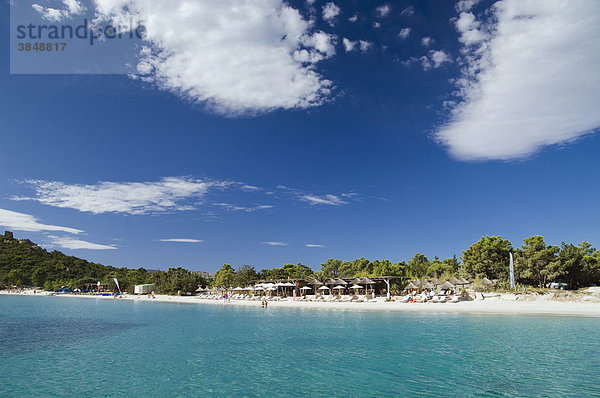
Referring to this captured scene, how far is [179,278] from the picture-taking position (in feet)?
185

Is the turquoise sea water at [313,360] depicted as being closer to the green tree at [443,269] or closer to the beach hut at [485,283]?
the beach hut at [485,283]

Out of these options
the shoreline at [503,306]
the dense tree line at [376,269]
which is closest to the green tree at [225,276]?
the dense tree line at [376,269]

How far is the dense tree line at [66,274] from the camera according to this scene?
5822 centimetres

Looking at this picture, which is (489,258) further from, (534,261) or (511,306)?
(511,306)

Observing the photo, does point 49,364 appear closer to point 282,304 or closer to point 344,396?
point 344,396

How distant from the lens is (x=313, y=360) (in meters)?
12.2

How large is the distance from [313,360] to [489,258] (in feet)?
114

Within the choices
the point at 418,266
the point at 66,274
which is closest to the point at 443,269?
the point at 418,266

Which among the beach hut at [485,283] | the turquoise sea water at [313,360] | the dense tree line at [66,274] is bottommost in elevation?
the dense tree line at [66,274]

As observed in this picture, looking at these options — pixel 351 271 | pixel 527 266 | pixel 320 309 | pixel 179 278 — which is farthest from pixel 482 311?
pixel 179 278

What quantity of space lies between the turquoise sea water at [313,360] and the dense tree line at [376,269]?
19.2m

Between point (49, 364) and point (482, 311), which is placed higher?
point (49, 364)

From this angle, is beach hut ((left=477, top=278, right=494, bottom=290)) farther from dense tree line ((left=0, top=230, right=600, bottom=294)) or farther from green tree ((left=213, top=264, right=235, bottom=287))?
green tree ((left=213, top=264, right=235, bottom=287))

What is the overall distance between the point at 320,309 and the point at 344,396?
78.1ft
